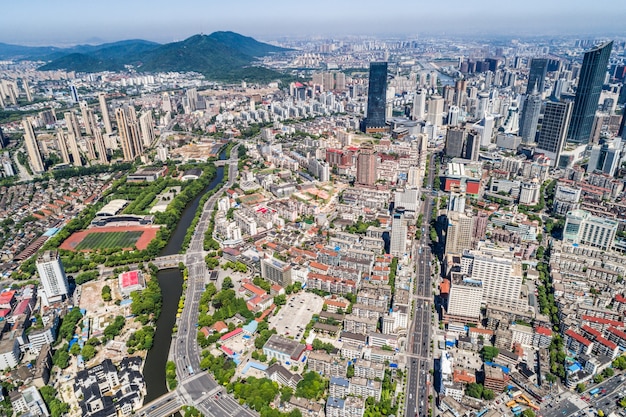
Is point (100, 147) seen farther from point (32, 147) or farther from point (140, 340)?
point (140, 340)

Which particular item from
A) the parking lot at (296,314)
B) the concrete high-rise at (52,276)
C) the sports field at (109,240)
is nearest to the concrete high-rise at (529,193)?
the parking lot at (296,314)

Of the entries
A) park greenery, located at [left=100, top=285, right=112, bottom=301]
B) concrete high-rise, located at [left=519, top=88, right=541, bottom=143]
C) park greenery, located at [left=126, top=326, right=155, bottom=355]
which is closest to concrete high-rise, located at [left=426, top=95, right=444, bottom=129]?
concrete high-rise, located at [left=519, top=88, right=541, bottom=143]

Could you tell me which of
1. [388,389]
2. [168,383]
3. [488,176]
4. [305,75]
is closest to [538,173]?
[488,176]

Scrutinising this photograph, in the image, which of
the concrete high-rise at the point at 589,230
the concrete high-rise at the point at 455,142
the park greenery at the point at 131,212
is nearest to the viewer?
the park greenery at the point at 131,212

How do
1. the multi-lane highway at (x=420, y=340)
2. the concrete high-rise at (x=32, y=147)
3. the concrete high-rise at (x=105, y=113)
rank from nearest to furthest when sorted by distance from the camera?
the multi-lane highway at (x=420, y=340) < the concrete high-rise at (x=32, y=147) < the concrete high-rise at (x=105, y=113)

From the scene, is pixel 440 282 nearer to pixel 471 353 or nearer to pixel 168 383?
pixel 471 353

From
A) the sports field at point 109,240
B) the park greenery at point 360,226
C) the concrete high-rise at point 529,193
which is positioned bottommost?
the sports field at point 109,240

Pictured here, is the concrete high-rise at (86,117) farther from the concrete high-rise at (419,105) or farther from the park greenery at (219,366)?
the park greenery at (219,366)
